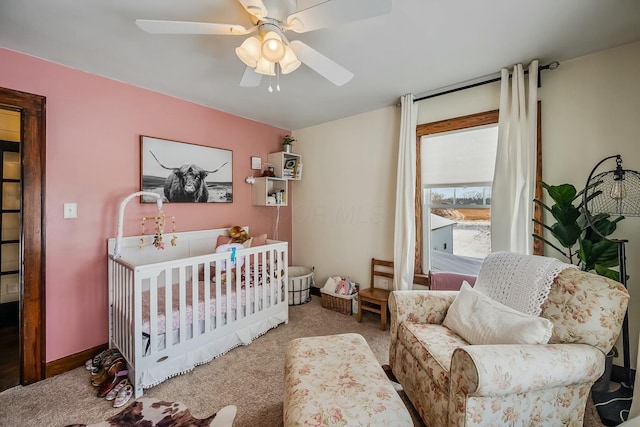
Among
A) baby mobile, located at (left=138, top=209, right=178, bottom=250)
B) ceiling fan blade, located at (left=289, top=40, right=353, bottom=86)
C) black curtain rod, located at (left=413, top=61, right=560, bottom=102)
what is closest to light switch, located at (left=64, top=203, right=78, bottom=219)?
baby mobile, located at (left=138, top=209, right=178, bottom=250)

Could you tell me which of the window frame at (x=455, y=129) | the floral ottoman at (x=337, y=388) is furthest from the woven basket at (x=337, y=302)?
the floral ottoman at (x=337, y=388)

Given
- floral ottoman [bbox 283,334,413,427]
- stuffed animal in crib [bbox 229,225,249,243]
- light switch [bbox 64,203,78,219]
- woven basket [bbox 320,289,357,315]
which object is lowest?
woven basket [bbox 320,289,357,315]

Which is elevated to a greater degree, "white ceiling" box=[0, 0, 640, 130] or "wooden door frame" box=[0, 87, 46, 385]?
"white ceiling" box=[0, 0, 640, 130]

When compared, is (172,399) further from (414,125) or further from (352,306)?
(414,125)

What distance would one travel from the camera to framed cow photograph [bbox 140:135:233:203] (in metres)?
2.43

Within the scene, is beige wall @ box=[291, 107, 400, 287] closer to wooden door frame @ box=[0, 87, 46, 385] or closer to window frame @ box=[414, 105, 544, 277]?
window frame @ box=[414, 105, 544, 277]

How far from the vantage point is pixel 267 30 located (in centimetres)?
134

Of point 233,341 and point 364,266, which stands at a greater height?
point 364,266

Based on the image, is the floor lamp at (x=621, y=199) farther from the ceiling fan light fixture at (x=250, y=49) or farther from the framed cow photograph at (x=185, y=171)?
the framed cow photograph at (x=185, y=171)

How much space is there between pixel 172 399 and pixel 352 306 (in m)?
1.88

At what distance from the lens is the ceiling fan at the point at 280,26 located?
1.13 m

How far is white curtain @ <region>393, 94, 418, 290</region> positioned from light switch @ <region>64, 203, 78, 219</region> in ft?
9.21

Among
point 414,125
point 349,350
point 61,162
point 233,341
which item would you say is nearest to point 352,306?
point 233,341

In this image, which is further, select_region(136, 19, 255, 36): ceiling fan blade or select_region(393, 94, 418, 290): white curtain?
select_region(393, 94, 418, 290): white curtain
